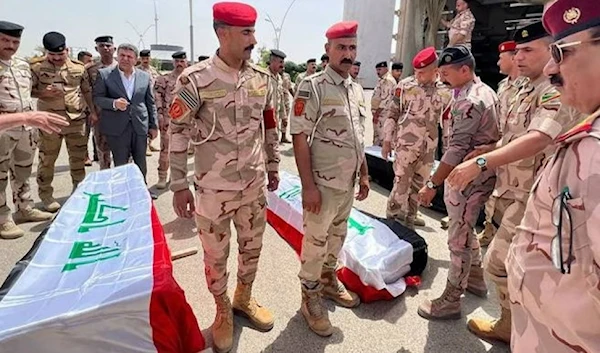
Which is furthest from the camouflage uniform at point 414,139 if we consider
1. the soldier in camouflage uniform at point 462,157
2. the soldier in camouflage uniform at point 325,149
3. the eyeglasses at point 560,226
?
the eyeglasses at point 560,226

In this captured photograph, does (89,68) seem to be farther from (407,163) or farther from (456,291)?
(456,291)

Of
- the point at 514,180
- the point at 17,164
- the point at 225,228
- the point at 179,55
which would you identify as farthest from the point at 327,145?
the point at 179,55

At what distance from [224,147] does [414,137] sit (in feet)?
7.65

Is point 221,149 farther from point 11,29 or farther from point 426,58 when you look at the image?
point 11,29

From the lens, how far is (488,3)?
6.96m

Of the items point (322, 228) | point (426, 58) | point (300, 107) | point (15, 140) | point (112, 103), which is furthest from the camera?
point (112, 103)

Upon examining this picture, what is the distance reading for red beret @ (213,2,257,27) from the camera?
1936 mm

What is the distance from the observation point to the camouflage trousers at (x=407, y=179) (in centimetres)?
386

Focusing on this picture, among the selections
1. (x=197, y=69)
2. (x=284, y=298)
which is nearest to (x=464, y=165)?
(x=197, y=69)

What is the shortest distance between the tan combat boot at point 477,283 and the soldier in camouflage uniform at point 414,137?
Answer: 1.07m

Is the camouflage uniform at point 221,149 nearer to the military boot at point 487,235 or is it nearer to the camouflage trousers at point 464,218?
the camouflage trousers at point 464,218

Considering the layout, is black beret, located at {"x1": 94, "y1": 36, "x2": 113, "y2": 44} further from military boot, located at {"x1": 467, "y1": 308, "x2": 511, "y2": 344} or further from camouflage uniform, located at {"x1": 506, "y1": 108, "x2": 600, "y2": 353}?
camouflage uniform, located at {"x1": 506, "y1": 108, "x2": 600, "y2": 353}

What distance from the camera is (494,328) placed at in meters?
2.30

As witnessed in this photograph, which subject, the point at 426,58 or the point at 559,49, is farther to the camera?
the point at 426,58
